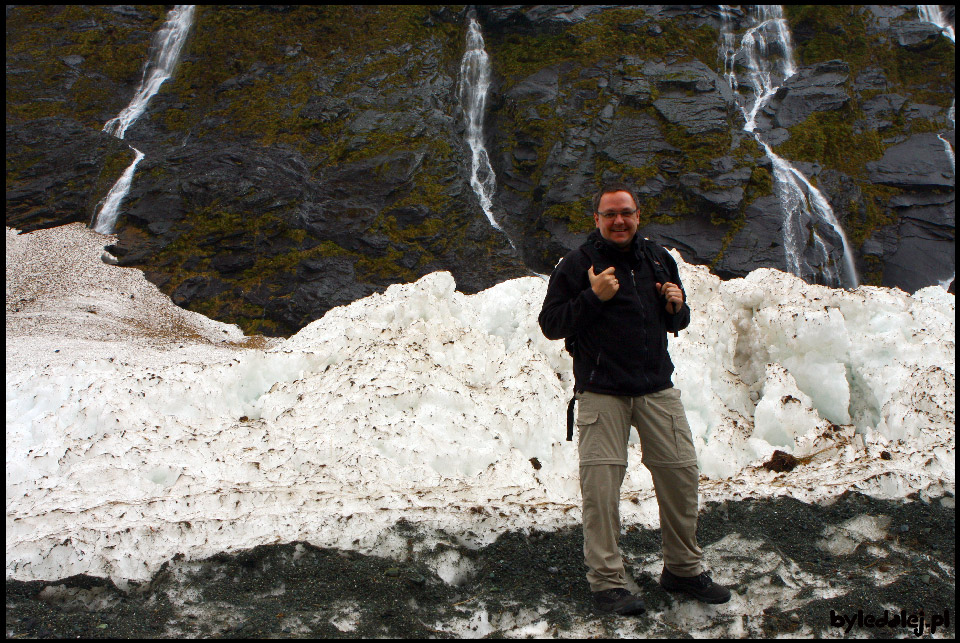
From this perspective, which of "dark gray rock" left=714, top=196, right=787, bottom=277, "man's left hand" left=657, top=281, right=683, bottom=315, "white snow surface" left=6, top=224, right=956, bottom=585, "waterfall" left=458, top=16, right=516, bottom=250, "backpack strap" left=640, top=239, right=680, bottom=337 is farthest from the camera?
"waterfall" left=458, top=16, right=516, bottom=250

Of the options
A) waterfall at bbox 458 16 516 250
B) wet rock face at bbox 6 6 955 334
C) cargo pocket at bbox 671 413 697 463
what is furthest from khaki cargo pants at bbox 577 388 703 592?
waterfall at bbox 458 16 516 250

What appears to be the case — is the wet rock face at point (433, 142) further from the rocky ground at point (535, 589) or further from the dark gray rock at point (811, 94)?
the rocky ground at point (535, 589)

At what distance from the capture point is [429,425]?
20.7 feet

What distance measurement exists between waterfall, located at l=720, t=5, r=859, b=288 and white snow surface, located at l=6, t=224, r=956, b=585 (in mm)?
19092

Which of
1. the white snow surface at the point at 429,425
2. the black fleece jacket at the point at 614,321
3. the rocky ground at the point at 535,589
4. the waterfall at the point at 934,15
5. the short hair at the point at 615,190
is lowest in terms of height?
the rocky ground at the point at 535,589

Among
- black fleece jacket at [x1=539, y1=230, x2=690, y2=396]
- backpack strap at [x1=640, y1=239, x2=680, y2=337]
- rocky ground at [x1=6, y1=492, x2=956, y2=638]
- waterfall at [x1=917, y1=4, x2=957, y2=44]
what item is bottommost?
rocky ground at [x1=6, y1=492, x2=956, y2=638]

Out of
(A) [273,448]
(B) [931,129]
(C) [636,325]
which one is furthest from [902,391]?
(B) [931,129]

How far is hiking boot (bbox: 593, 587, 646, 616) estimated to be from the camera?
12.2 ft

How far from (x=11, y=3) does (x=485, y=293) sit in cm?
3738

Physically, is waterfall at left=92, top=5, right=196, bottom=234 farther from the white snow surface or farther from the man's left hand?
the man's left hand

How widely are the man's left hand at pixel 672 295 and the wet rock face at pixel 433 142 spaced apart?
2040 centimetres

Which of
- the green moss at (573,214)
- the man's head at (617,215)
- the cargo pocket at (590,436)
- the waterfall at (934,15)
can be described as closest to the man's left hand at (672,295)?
the man's head at (617,215)

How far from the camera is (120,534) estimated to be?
454 centimetres

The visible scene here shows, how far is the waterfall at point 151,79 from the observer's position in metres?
26.3
